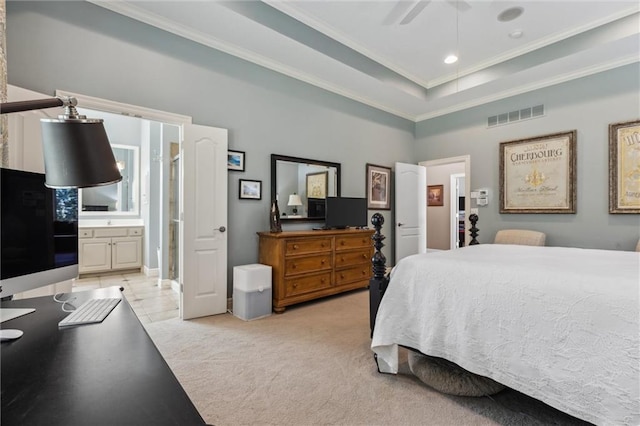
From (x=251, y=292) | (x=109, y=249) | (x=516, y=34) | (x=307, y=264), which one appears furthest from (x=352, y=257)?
(x=109, y=249)

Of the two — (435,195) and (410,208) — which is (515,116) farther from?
(435,195)

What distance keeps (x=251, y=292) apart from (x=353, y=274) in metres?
1.58

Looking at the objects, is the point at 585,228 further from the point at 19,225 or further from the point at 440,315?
the point at 19,225

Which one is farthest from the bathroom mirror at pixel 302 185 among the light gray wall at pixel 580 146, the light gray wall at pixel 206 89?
the light gray wall at pixel 580 146

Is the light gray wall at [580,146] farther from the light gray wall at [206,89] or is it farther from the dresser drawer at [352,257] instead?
the dresser drawer at [352,257]

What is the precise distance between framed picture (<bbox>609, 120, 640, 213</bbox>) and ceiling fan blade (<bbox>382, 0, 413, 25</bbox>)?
9.97 ft

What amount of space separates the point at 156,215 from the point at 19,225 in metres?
4.35

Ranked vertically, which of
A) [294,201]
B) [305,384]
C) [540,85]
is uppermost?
[540,85]

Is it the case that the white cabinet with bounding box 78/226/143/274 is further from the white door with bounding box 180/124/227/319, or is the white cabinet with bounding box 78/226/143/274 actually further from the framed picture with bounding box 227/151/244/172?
the framed picture with bounding box 227/151/244/172

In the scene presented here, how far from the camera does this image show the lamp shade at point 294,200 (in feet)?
13.8

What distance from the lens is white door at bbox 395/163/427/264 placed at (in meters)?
5.50

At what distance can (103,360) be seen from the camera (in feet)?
2.97

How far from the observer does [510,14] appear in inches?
129

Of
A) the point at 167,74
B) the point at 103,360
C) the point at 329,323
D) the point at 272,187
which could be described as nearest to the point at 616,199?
the point at 329,323
